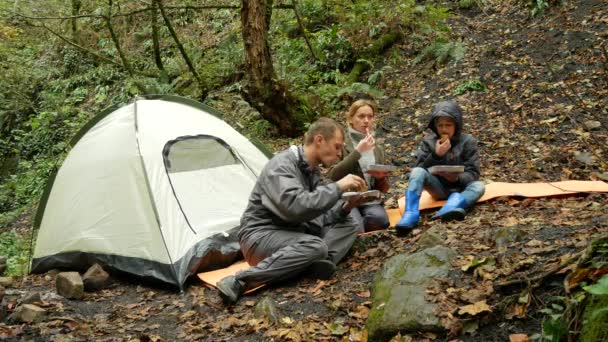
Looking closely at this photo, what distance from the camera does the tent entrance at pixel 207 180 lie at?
18.2 feet

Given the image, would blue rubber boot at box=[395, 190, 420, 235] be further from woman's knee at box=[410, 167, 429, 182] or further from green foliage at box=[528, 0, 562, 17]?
green foliage at box=[528, 0, 562, 17]

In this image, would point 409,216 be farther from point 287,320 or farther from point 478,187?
point 287,320

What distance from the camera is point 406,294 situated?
3.30 m

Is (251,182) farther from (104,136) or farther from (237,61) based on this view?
(237,61)

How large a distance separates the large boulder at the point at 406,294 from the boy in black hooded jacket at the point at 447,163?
1207 millimetres

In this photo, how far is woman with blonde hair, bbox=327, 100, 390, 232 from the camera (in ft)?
16.6

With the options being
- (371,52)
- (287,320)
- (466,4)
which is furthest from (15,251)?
(466,4)

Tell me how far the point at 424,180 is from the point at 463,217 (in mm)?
575

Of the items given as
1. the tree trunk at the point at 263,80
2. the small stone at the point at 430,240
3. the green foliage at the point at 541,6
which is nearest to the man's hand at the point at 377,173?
the small stone at the point at 430,240

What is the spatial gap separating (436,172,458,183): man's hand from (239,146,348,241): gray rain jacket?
1.06 metres

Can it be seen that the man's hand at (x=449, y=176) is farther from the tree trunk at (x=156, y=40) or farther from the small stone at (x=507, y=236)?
the tree trunk at (x=156, y=40)

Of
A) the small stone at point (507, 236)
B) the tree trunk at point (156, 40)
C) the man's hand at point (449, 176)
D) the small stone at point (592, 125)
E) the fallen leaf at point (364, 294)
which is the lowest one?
the fallen leaf at point (364, 294)

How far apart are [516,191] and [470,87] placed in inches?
157

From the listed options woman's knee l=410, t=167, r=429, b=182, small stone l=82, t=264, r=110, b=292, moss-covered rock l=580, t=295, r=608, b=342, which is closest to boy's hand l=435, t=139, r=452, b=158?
woman's knee l=410, t=167, r=429, b=182
